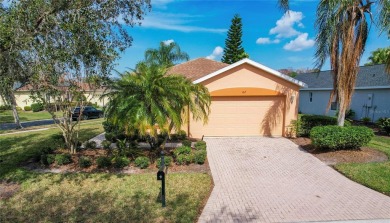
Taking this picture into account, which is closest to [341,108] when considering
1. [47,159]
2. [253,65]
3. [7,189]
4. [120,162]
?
[253,65]

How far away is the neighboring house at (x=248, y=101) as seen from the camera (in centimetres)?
1268

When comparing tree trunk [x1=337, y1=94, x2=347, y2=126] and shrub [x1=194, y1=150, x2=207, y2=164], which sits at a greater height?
tree trunk [x1=337, y1=94, x2=347, y2=126]

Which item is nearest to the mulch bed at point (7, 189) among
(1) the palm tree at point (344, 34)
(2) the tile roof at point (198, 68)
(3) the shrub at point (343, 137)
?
(3) the shrub at point (343, 137)

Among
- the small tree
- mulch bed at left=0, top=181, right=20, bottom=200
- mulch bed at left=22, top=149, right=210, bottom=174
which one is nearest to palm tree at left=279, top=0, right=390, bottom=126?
mulch bed at left=22, top=149, right=210, bottom=174

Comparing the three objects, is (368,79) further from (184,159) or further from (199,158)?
(184,159)

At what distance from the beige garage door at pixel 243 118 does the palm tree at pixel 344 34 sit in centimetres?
358

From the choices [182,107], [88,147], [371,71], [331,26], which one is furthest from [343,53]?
[371,71]

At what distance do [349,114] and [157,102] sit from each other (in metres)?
19.2

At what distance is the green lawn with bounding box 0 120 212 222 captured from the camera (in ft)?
16.8

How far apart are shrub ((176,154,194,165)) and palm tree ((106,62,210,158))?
3.82 ft

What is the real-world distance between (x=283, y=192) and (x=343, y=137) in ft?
14.5

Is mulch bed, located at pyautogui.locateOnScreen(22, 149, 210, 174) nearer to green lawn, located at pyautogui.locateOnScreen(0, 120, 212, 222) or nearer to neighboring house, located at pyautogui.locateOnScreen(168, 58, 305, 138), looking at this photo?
green lawn, located at pyautogui.locateOnScreen(0, 120, 212, 222)

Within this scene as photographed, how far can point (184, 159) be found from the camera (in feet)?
27.4

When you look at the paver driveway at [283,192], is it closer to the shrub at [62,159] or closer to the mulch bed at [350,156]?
the mulch bed at [350,156]
